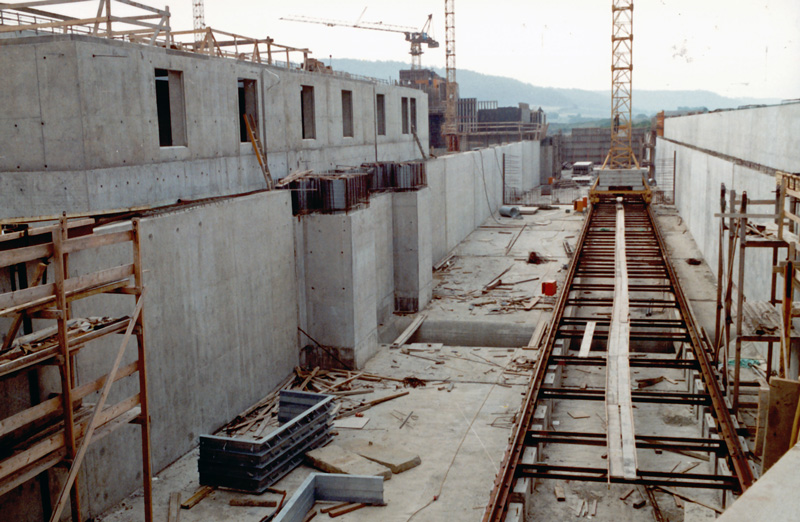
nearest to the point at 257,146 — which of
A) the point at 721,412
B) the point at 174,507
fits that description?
the point at 174,507

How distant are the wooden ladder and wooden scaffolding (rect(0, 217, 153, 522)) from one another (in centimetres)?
800

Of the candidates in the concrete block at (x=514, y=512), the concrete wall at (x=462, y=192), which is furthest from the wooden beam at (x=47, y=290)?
the concrete wall at (x=462, y=192)

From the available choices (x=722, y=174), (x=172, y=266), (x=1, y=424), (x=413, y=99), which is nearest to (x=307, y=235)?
(x=172, y=266)

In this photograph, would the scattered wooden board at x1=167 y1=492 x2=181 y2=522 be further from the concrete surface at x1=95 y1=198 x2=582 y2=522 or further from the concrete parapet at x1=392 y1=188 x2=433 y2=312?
the concrete parapet at x1=392 y1=188 x2=433 y2=312

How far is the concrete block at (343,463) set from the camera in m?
10.6

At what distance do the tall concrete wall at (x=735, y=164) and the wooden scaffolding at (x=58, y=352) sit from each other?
40.4ft

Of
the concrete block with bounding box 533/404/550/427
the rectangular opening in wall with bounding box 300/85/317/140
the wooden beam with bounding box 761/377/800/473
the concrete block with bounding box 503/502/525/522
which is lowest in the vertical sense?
the concrete block with bounding box 503/502/525/522

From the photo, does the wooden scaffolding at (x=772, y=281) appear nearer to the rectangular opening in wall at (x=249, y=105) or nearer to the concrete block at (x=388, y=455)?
the concrete block at (x=388, y=455)

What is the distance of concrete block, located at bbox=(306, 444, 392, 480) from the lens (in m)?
10.6

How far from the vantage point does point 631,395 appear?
1081cm

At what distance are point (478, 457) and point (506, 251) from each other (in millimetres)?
17935

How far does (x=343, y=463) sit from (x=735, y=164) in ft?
48.0

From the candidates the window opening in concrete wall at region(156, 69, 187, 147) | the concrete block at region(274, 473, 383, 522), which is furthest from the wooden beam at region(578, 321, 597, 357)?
the window opening in concrete wall at region(156, 69, 187, 147)

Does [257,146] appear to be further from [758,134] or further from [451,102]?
[451,102]
